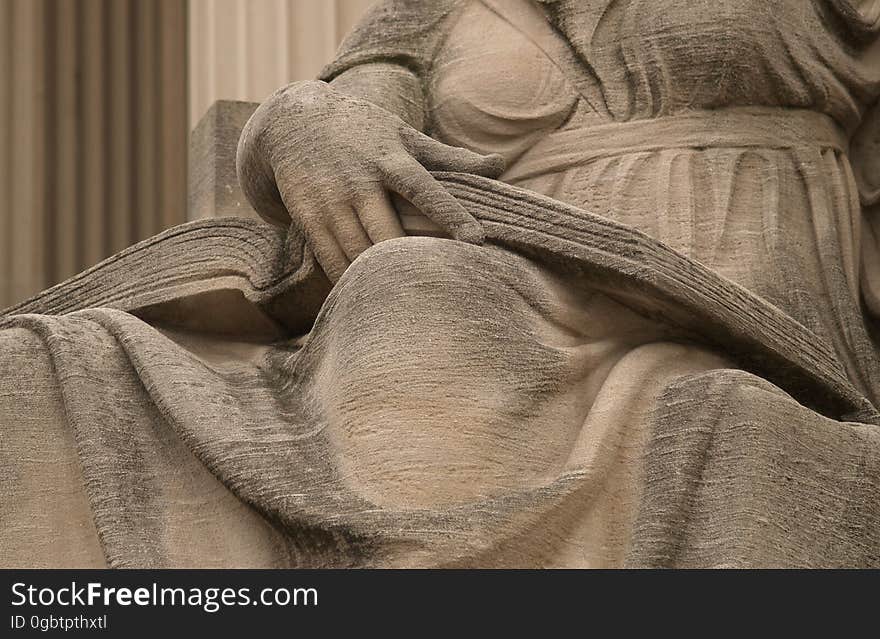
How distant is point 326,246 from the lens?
3074mm

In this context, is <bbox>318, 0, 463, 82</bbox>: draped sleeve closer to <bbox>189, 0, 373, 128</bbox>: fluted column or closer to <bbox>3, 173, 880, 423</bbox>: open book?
<bbox>3, 173, 880, 423</bbox>: open book

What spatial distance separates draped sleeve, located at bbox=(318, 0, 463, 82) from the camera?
346 centimetres

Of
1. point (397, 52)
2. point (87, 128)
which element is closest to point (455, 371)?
point (397, 52)

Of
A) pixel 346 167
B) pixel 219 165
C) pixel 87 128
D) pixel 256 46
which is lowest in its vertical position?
pixel 87 128

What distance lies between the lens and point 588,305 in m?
2.99

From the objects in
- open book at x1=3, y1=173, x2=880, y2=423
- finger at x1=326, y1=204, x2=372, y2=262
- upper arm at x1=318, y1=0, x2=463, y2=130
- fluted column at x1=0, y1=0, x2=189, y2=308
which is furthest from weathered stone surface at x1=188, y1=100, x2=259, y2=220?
fluted column at x1=0, y1=0, x2=189, y2=308

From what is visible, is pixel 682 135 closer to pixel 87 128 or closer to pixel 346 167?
pixel 346 167

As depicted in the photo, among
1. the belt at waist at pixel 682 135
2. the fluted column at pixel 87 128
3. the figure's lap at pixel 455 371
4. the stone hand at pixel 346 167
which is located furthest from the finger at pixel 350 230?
the fluted column at pixel 87 128

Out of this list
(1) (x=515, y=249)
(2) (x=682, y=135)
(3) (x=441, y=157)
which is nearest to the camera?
(1) (x=515, y=249)

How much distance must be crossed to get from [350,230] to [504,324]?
0.30 m

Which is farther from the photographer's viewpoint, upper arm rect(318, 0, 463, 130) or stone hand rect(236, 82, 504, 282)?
upper arm rect(318, 0, 463, 130)

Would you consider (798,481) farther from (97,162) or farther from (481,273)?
(97,162)

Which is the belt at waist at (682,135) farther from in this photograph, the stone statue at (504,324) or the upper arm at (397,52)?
the upper arm at (397,52)

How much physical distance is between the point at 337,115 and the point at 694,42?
20.7 inches
